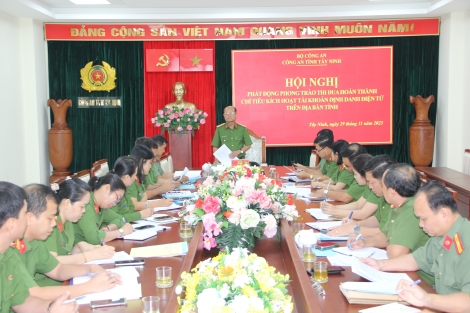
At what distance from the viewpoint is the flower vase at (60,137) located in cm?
777

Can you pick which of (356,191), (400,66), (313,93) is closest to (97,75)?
(313,93)

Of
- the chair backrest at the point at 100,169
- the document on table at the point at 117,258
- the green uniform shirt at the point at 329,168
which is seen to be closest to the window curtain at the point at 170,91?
the green uniform shirt at the point at 329,168

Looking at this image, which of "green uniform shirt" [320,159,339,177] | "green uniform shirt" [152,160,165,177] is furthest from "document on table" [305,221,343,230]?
"green uniform shirt" [152,160,165,177]

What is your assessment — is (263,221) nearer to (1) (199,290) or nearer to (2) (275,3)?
(1) (199,290)

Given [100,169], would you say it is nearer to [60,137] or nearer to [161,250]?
[161,250]

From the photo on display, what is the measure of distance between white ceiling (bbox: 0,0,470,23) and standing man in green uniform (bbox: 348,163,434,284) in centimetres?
509

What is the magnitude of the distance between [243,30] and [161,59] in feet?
4.29

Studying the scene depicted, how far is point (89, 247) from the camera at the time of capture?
2873mm

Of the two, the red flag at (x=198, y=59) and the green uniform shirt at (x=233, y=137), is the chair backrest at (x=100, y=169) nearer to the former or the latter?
the green uniform shirt at (x=233, y=137)

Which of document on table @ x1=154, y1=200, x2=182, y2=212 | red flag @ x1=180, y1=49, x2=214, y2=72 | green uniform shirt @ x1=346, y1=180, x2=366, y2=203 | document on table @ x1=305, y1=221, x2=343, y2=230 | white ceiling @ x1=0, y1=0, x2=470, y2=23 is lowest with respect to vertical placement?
document on table @ x1=154, y1=200, x2=182, y2=212

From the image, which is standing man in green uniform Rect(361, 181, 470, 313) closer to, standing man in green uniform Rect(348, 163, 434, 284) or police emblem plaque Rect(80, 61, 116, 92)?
standing man in green uniform Rect(348, 163, 434, 284)

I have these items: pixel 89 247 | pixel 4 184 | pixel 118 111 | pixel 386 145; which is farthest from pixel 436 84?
pixel 4 184

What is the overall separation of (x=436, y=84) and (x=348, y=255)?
624 cm

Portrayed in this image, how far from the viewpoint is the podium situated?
7.46 m
